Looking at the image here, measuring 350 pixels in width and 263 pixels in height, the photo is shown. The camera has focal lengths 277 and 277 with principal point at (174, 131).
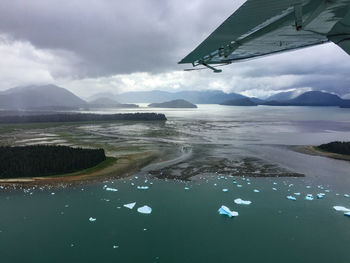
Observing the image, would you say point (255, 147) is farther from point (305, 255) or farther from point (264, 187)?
point (305, 255)

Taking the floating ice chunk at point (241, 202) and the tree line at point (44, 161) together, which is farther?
the tree line at point (44, 161)

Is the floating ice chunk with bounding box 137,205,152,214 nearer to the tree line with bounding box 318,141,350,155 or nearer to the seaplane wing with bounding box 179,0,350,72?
the seaplane wing with bounding box 179,0,350,72

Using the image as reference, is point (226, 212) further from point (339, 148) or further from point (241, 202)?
point (339, 148)

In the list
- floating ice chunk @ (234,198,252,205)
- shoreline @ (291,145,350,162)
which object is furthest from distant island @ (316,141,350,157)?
floating ice chunk @ (234,198,252,205)

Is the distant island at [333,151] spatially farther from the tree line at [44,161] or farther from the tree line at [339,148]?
the tree line at [44,161]

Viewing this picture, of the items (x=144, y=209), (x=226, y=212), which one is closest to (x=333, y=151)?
(x=226, y=212)

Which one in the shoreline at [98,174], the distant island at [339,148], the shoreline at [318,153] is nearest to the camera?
the shoreline at [98,174]

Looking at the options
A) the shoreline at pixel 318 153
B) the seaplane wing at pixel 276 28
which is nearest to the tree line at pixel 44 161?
the seaplane wing at pixel 276 28

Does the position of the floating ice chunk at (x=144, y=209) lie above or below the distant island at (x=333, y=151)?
below
